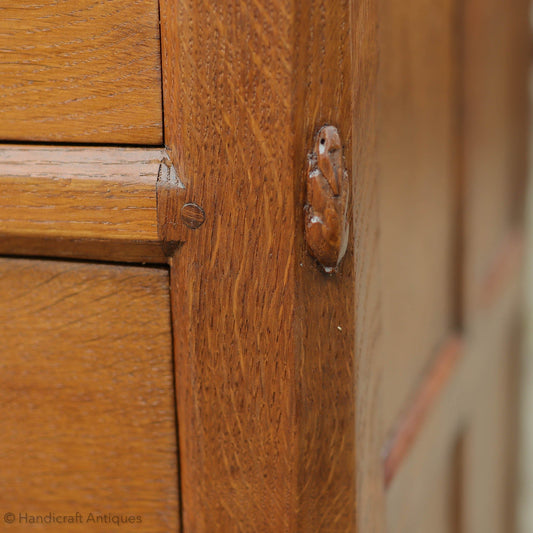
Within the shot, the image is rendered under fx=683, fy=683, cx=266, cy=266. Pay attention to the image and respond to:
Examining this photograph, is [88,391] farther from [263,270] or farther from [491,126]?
[491,126]

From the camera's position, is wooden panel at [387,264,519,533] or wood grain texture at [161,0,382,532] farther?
wooden panel at [387,264,519,533]

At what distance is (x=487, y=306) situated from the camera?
0.63 m

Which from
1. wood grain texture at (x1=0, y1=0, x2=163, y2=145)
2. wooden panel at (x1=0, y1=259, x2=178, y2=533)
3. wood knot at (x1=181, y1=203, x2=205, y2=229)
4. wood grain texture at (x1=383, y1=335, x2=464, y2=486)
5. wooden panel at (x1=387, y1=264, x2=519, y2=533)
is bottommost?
wooden panel at (x1=387, y1=264, x2=519, y2=533)

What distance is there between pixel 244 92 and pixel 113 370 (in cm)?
14

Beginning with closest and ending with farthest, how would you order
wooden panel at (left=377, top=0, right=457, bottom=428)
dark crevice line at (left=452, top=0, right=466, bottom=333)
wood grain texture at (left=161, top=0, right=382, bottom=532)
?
wood grain texture at (left=161, top=0, right=382, bottom=532), wooden panel at (left=377, top=0, right=457, bottom=428), dark crevice line at (left=452, top=0, right=466, bottom=333)

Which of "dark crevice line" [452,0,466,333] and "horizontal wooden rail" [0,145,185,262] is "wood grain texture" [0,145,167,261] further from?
"dark crevice line" [452,0,466,333]

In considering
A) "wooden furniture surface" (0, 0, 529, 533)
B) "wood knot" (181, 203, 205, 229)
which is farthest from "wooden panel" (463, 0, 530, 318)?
"wood knot" (181, 203, 205, 229)

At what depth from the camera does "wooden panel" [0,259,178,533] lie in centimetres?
30

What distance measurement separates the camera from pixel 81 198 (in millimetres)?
289

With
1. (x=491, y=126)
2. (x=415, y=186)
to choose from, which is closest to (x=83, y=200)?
(x=415, y=186)

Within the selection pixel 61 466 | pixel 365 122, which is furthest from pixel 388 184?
pixel 61 466

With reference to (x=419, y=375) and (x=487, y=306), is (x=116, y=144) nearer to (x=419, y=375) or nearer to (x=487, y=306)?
(x=419, y=375)

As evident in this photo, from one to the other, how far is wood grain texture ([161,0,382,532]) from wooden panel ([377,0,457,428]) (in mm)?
67

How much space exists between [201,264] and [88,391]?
85 millimetres
